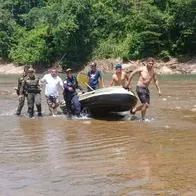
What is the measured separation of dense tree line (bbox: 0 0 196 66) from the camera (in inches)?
1868

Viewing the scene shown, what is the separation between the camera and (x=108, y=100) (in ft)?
44.0

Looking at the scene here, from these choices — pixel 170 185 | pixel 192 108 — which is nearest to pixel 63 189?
pixel 170 185

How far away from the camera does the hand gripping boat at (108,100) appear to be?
1320 cm

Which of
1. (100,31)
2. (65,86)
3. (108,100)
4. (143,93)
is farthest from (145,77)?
(100,31)

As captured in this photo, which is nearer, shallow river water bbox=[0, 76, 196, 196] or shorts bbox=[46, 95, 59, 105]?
shallow river water bbox=[0, 76, 196, 196]

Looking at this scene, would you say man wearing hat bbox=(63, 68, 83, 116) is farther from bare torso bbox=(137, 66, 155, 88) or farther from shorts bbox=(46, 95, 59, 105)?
bare torso bbox=(137, 66, 155, 88)

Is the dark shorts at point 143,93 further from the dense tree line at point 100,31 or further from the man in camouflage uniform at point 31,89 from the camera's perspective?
the dense tree line at point 100,31

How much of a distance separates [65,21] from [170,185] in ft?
167

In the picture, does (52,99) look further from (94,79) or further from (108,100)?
(108,100)

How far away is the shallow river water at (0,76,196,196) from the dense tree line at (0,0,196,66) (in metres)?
34.9

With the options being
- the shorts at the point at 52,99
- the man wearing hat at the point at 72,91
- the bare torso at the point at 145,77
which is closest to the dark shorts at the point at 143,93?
the bare torso at the point at 145,77

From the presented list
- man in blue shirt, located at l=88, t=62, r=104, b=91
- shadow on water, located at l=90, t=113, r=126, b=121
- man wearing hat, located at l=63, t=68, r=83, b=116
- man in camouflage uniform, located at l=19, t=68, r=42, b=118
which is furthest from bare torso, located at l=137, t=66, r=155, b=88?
man in camouflage uniform, located at l=19, t=68, r=42, b=118

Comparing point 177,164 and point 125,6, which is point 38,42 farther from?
point 177,164

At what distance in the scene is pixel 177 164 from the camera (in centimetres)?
747
